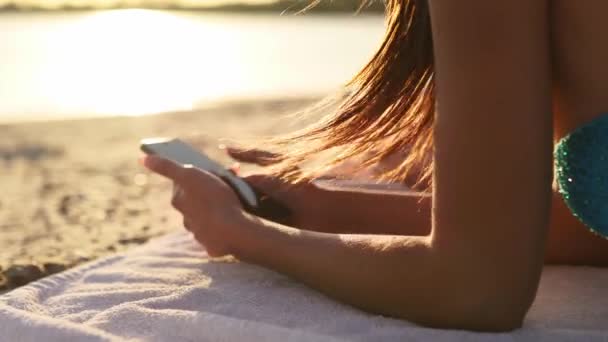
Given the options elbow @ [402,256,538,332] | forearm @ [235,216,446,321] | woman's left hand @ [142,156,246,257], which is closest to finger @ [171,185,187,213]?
woman's left hand @ [142,156,246,257]

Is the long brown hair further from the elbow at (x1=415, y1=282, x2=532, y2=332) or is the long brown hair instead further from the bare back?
the elbow at (x1=415, y1=282, x2=532, y2=332)

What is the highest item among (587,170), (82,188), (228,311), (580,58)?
(580,58)

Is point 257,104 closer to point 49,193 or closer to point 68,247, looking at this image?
point 49,193

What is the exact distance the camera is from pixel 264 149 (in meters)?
1.63

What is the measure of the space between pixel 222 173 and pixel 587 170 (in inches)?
26.2

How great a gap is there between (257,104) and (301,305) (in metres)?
5.80

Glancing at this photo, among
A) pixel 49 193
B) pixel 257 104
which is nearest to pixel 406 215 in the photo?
pixel 49 193

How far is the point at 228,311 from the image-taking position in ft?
3.86

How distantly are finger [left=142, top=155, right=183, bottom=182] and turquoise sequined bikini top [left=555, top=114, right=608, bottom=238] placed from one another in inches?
24.6

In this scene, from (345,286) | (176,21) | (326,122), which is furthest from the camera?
(176,21)

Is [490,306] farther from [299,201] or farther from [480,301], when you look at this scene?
[299,201]

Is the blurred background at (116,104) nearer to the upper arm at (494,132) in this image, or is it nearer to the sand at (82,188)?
the sand at (82,188)

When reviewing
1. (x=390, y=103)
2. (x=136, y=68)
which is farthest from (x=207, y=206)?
(x=136, y=68)

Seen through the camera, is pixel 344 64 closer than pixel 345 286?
No
